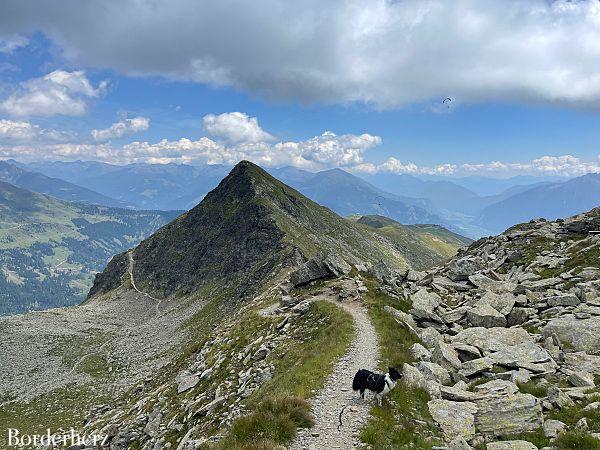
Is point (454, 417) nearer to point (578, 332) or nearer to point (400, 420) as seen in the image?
point (400, 420)

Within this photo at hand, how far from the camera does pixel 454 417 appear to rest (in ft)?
54.7

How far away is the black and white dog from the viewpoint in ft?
59.0

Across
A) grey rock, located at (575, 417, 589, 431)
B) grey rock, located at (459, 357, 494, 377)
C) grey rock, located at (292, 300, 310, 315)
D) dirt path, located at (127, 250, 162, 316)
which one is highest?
grey rock, located at (292, 300, 310, 315)

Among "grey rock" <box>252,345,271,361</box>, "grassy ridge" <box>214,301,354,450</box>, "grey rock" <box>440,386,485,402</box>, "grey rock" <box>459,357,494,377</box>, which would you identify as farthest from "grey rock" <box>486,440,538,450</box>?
"grey rock" <box>252,345,271,361</box>

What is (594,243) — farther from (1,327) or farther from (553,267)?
(1,327)

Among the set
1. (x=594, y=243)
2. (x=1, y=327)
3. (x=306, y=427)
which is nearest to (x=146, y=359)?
(x=1, y=327)

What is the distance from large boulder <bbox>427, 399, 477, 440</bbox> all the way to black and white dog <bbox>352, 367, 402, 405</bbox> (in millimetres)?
1897

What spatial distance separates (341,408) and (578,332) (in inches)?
688

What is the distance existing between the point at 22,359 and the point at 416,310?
95.4m

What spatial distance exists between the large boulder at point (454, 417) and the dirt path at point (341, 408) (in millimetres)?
3040

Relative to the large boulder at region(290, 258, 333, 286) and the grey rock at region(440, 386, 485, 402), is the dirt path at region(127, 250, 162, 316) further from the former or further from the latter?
the grey rock at region(440, 386, 485, 402)

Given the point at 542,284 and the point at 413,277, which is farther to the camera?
the point at 413,277

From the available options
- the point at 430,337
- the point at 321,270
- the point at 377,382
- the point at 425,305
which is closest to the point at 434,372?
the point at 377,382

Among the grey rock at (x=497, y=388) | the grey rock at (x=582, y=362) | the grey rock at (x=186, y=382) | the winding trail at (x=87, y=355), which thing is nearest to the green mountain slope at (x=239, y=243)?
the winding trail at (x=87, y=355)
